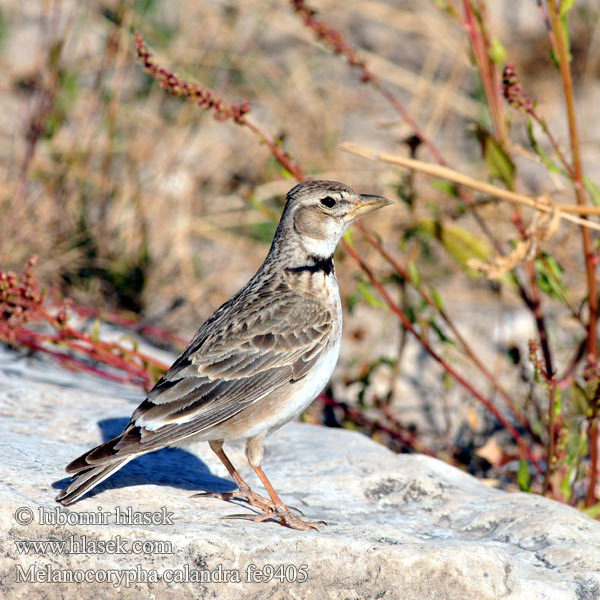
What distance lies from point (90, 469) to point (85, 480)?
0.08 meters

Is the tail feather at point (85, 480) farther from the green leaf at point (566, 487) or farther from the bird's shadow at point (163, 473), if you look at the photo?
the green leaf at point (566, 487)

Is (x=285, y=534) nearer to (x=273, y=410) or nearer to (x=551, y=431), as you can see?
(x=273, y=410)

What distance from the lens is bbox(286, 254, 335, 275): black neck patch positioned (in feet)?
14.7

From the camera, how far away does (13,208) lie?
6520 mm

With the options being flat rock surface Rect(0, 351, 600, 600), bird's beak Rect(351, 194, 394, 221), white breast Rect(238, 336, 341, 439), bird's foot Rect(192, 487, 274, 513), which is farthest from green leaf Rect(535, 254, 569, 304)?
bird's foot Rect(192, 487, 274, 513)

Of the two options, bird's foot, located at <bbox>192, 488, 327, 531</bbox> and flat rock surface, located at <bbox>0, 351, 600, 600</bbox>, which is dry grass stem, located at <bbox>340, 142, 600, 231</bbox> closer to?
flat rock surface, located at <bbox>0, 351, 600, 600</bbox>

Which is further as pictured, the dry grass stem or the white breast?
the dry grass stem

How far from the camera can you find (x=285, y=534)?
3.39 metres

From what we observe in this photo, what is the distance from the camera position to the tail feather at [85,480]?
3.35m

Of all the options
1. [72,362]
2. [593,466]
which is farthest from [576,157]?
[72,362]

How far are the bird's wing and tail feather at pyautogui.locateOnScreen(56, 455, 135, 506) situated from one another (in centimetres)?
12

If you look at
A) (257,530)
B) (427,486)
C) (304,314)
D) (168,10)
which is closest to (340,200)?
(304,314)

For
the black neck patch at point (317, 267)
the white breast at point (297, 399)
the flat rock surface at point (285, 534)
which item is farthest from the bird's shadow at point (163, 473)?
the black neck patch at point (317, 267)

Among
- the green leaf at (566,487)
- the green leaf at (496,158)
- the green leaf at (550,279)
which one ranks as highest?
the green leaf at (496,158)
